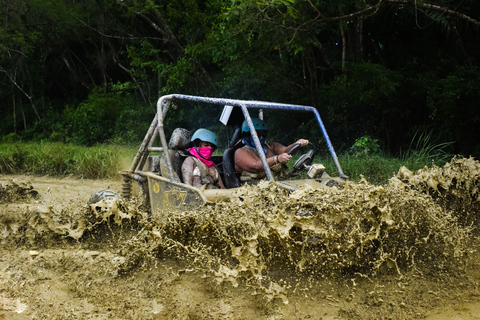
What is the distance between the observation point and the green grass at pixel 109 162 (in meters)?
7.97

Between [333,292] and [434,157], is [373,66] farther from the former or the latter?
[333,292]

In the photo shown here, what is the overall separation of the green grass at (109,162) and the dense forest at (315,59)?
796 mm

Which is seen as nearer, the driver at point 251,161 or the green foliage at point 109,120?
the driver at point 251,161

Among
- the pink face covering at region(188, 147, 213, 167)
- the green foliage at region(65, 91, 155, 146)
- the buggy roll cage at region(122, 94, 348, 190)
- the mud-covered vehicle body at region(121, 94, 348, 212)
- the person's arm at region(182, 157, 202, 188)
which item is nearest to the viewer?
the mud-covered vehicle body at region(121, 94, 348, 212)

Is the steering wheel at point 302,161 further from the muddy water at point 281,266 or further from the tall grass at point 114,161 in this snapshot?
the tall grass at point 114,161

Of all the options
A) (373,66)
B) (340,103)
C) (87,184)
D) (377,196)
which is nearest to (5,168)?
(87,184)

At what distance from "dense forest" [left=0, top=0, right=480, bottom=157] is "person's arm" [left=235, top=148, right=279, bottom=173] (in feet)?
9.30

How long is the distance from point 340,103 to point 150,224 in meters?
6.73

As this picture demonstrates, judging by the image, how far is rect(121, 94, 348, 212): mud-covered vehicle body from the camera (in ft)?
13.5

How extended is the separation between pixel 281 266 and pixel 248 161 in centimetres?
134

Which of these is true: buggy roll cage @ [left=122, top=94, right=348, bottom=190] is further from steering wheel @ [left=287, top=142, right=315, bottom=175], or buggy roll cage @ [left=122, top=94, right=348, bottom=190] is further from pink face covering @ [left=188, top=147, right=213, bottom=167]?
pink face covering @ [left=188, top=147, right=213, bottom=167]

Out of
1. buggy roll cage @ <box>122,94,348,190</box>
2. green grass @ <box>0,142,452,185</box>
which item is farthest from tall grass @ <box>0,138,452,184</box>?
buggy roll cage @ <box>122,94,348,190</box>

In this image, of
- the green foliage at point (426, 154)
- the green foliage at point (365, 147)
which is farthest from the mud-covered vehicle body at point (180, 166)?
the green foliage at point (365, 147)

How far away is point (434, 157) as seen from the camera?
8.30 m
